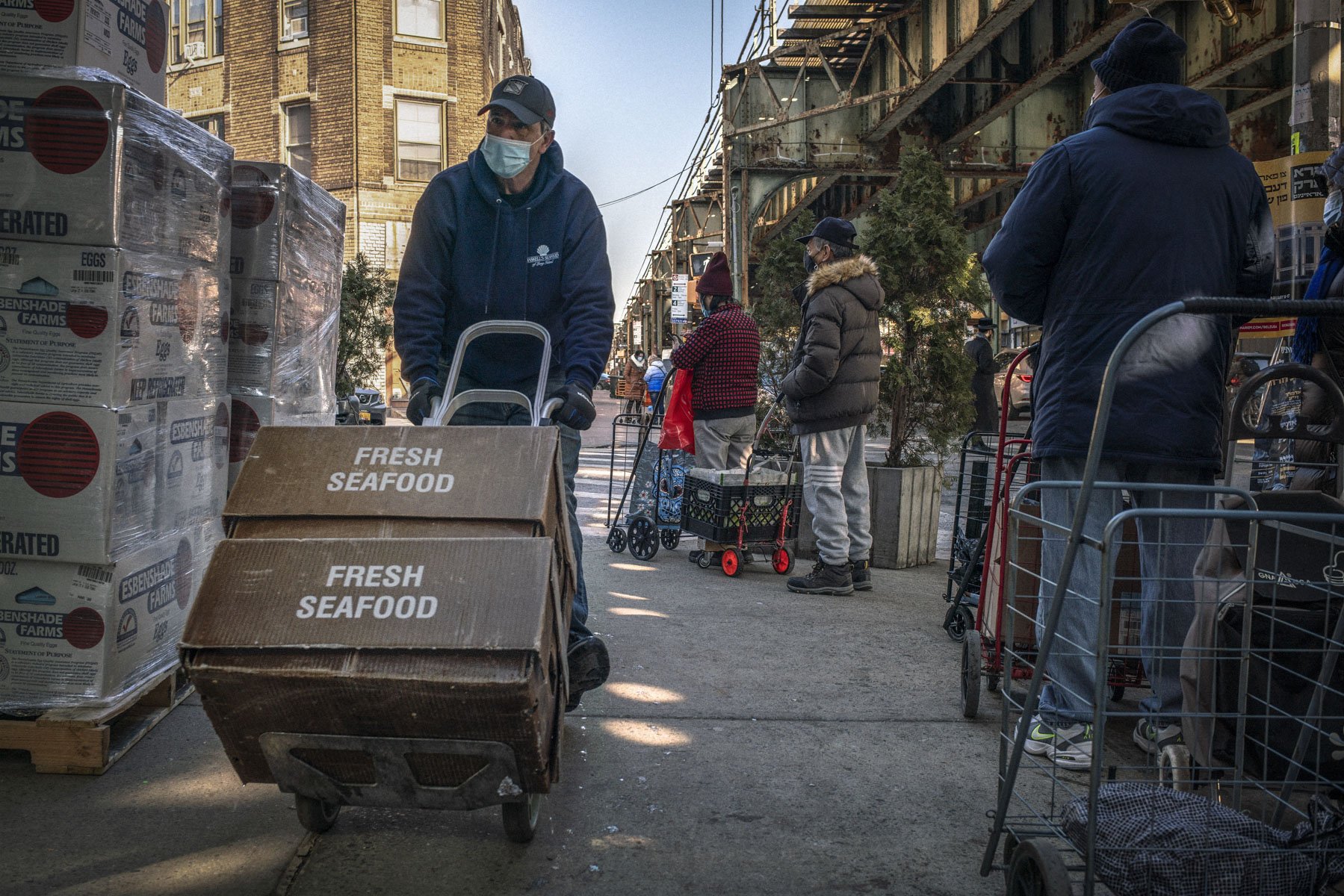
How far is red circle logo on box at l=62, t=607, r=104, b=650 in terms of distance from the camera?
3494mm

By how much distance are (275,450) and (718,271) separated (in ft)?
18.2

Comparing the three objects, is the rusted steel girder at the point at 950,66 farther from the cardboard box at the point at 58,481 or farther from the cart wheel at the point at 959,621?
the cardboard box at the point at 58,481

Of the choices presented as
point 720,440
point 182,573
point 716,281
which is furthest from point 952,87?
point 182,573

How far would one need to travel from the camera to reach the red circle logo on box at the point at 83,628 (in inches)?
138

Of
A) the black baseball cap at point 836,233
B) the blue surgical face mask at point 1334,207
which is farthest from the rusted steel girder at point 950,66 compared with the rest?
the blue surgical face mask at point 1334,207

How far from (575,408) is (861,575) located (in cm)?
362

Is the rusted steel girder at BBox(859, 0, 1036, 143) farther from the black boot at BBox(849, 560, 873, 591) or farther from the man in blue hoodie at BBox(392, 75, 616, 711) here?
the man in blue hoodie at BBox(392, 75, 616, 711)

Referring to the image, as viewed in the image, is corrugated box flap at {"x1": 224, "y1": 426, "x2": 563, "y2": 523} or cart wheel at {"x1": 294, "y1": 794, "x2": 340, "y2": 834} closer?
corrugated box flap at {"x1": 224, "y1": 426, "x2": 563, "y2": 523}

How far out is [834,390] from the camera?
6.48m

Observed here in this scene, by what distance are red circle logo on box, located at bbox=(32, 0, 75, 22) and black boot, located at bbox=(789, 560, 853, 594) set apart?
4763 millimetres

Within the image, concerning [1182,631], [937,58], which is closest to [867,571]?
[1182,631]

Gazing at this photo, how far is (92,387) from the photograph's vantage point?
3457 mm

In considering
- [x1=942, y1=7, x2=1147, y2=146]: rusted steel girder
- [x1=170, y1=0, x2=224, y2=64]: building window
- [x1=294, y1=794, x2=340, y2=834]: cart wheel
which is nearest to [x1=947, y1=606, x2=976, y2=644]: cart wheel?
[x1=294, y1=794, x2=340, y2=834]: cart wheel

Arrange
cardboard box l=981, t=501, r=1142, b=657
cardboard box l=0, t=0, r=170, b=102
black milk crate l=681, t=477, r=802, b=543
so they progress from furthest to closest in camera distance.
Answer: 1. black milk crate l=681, t=477, r=802, b=543
2. cardboard box l=981, t=501, r=1142, b=657
3. cardboard box l=0, t=0, r=170, b=102
